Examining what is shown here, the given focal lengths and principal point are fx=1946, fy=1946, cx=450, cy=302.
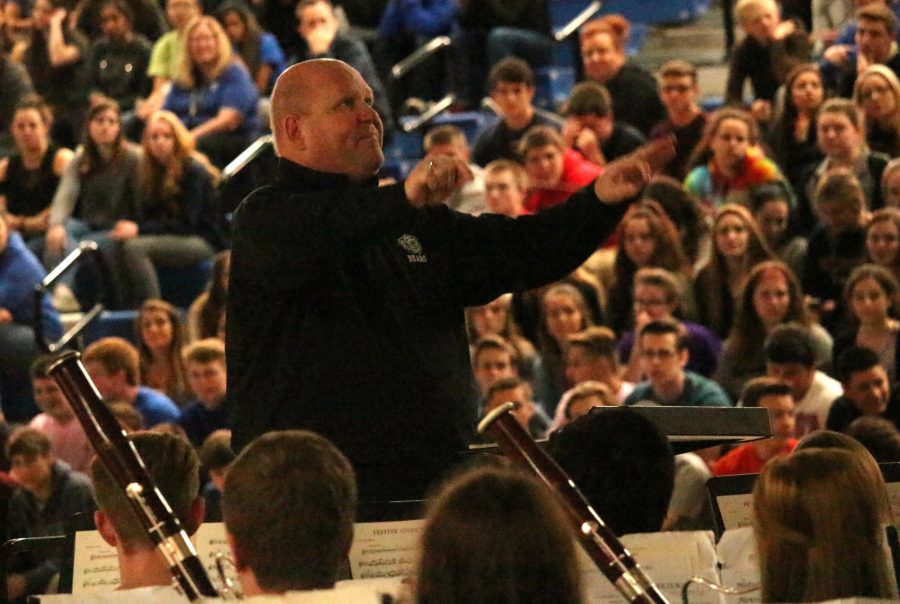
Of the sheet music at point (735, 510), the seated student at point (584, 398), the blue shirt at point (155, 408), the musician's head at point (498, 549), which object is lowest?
the blue shirt at point (155, 408)

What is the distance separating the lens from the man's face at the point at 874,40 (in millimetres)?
10359

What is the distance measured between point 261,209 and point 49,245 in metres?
Result: 7.41

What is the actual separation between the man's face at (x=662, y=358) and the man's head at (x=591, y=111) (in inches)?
107

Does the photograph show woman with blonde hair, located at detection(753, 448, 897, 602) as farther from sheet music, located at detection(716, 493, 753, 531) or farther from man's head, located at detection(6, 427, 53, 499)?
man's head, located at detection(6, 427, 53, 499)

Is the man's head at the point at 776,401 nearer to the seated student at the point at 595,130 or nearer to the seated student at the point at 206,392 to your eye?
the seated student at the point at 206,392

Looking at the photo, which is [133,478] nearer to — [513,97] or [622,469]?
[622,469]

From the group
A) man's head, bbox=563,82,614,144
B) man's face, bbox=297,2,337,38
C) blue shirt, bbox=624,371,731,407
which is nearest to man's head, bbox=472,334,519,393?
blue shirt, bbox=624,371,731,407

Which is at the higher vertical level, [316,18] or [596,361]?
[316,18]

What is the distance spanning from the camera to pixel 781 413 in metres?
7.22

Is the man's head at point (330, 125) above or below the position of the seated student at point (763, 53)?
above

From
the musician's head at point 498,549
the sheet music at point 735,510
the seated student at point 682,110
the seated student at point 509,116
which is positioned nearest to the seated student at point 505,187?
the seated student at point 509,116

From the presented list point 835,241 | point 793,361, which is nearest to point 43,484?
point 793,361

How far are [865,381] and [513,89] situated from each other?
392cm

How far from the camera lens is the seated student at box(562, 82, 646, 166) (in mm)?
10406
